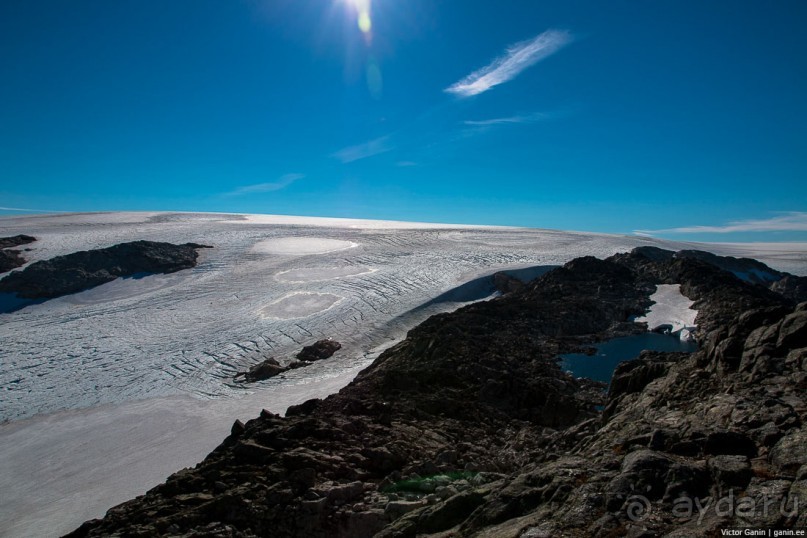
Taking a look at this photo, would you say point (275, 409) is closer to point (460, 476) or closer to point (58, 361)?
point (460, 476)

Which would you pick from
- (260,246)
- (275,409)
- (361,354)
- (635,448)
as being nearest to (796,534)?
(635,448)

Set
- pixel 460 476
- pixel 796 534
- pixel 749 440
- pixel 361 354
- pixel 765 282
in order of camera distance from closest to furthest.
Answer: pixel 796 534 → pixel 749 440 → pixel 460 476 → pixel 361 354 → pixel 765 282

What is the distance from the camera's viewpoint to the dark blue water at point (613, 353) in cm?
1297

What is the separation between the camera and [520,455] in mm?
8102

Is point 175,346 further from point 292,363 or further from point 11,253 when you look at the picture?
point 11,253

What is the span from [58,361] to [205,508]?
17.0m

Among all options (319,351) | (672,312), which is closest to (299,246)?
(319,351)

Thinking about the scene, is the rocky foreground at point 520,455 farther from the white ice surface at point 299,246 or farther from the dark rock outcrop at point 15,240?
the dark rock outcrop at point 15,240

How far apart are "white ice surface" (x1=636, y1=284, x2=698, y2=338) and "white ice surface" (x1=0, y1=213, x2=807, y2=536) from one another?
8959mm

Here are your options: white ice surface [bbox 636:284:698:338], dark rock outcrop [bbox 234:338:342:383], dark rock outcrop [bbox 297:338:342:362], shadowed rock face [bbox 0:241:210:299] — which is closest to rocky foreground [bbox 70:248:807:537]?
white ice surface [bbox 636:284:698:338]

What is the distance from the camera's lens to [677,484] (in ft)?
13.1

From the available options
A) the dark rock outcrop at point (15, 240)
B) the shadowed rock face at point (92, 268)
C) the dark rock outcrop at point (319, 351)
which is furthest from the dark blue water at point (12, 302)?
the dark rock outcrop at point (319, 351)

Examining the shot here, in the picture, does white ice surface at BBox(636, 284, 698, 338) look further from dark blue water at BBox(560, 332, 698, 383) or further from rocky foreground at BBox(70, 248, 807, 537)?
rocky foreground at BBox(70, 248, 807, 537)

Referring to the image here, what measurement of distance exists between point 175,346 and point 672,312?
757 inches
